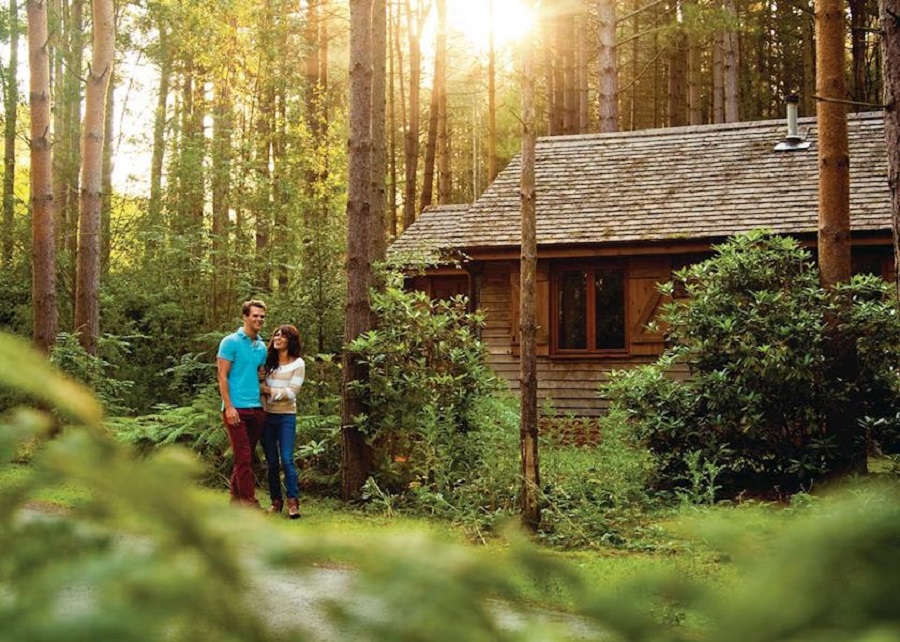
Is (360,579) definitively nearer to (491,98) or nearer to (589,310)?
(589,310)

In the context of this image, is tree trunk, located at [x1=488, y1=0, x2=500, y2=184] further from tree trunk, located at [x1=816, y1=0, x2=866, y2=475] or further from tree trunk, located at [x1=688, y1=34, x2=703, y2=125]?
tree trunk, located at [x1=816, y1=0, x2=866, y2=475]

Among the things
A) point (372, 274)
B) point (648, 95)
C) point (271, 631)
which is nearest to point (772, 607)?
point (271, 631)

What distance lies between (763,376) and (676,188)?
9662mm

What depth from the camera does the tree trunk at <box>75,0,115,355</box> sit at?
640 inches

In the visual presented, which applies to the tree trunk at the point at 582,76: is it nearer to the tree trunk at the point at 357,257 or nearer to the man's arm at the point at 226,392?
the tree trunk at the point at 357,257

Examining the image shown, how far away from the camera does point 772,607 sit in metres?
0.69

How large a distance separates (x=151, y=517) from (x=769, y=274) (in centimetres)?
1152

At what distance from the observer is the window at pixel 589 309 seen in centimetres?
1880

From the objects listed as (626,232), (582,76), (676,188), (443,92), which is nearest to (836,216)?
(626,232)

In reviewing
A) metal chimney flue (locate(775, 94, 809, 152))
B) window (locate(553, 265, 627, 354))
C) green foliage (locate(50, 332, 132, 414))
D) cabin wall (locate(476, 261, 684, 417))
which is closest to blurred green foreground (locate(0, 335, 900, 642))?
green foliage (locate(50, 332, 132, 414))

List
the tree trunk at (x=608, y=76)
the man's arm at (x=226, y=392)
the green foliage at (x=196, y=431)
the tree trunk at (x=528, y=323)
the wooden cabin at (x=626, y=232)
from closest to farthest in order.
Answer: the tree trunk at (x=528, y=323)
the man's arm at (x=226, y=392)
the green foliage at (x=196, y=431)
the wooden cabin at (x=626, y=232)
the tree trunk at (x=608, y=76)

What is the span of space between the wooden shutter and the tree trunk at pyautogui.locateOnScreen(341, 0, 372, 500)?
8221mm

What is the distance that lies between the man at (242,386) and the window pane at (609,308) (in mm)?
9875

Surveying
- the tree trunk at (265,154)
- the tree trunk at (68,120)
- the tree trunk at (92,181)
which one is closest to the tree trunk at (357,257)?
the tree trunk at (265,154)
